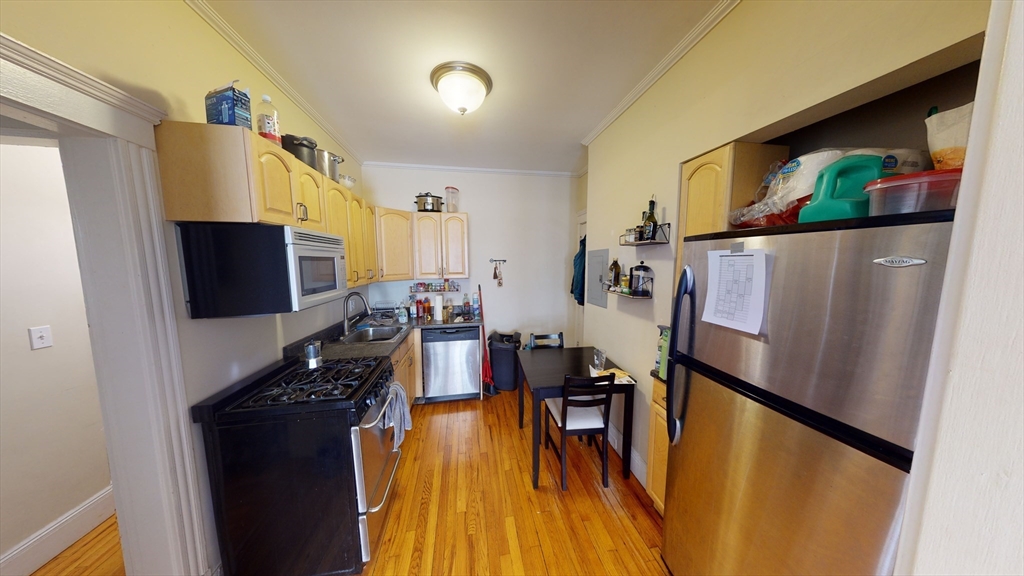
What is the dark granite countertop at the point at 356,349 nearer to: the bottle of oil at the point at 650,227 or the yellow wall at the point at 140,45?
the yellow wall at the point at 140,45

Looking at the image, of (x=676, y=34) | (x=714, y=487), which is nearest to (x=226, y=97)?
(x=676, y=34)

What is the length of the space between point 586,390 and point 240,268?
1.88 metres

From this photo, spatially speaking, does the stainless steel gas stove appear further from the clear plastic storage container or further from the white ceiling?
the clear plastic storage container

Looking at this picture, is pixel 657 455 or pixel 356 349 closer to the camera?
pixel 657 455

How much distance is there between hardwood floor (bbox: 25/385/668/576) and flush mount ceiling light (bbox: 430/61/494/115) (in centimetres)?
251

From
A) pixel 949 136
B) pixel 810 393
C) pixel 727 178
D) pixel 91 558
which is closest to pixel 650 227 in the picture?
pixel 727 178

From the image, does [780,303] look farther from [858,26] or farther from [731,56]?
[731,56]

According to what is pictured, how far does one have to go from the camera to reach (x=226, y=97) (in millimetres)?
1184

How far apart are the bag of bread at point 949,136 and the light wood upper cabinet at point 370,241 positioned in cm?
305

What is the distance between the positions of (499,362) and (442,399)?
0.73 meters

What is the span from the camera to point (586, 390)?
1808mm

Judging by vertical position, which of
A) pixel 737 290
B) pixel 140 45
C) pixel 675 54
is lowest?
pixel 737 290

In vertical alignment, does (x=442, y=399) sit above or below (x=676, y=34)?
below

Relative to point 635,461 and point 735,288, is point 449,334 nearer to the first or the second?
point 635,461
